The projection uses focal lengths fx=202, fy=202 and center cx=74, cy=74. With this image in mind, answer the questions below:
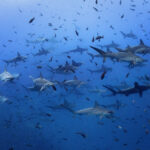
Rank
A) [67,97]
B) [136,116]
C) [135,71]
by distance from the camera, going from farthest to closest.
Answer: [135,71], [67,97], [136,116]

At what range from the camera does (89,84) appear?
40.2 feet

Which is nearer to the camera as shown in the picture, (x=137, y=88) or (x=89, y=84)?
(x=137, y=88)

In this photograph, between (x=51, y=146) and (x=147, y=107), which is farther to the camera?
(x=147, y=107)

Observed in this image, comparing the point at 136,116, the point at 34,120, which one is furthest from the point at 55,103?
the point at 136,116

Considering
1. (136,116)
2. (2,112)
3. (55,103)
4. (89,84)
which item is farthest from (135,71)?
(2,112)

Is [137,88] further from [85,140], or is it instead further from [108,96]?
[108,96]

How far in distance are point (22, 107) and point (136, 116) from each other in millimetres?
5685

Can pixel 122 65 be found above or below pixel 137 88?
below

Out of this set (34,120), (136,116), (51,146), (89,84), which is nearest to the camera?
(51,146)

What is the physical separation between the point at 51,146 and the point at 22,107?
279 centimetres

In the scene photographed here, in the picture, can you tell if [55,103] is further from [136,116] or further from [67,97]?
[136,116]

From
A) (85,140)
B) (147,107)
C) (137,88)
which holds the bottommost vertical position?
(85,140)

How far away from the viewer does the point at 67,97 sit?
1093 centimetres

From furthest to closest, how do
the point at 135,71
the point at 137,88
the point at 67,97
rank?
the point at 135,71 → the point at 67,97 → the point at 137,88
